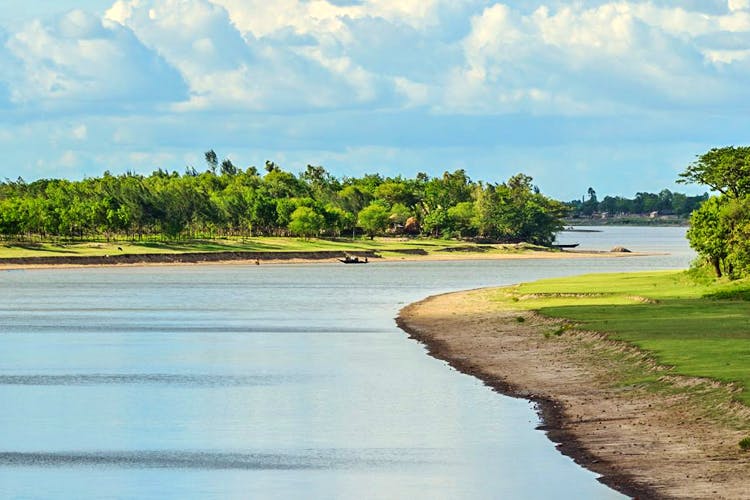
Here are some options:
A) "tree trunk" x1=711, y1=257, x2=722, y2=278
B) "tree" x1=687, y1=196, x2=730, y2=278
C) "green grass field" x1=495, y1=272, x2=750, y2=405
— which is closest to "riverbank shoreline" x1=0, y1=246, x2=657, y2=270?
"green grass field" x1=495, y1=272, x2=750, y2=405

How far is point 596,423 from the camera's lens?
113 ft

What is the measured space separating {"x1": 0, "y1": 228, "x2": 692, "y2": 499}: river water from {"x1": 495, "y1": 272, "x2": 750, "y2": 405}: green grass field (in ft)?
20.1

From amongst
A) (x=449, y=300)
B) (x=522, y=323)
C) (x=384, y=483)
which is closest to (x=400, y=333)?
(x=522, y=323)

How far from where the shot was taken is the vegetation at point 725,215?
3354 inches

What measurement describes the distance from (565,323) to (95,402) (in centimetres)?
2534

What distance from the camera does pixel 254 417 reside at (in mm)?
37688

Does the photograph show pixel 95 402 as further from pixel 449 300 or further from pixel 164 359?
pixel 449 300

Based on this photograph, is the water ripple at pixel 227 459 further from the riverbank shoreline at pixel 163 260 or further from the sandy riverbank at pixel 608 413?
the riverbank shoreline at pixel 163 260

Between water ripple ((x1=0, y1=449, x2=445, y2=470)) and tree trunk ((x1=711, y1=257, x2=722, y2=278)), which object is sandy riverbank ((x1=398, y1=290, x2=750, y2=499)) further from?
tree trunk ((x1=711, y1=257, x2=722, y2=278))

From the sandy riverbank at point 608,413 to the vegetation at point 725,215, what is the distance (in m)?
26.6

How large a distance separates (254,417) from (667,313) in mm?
29116

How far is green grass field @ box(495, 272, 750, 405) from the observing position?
41625 mm

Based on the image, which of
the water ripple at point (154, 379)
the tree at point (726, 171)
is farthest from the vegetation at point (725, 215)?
the water ripple at point (154, 379)

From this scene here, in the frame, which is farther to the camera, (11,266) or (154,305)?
(11,266)
